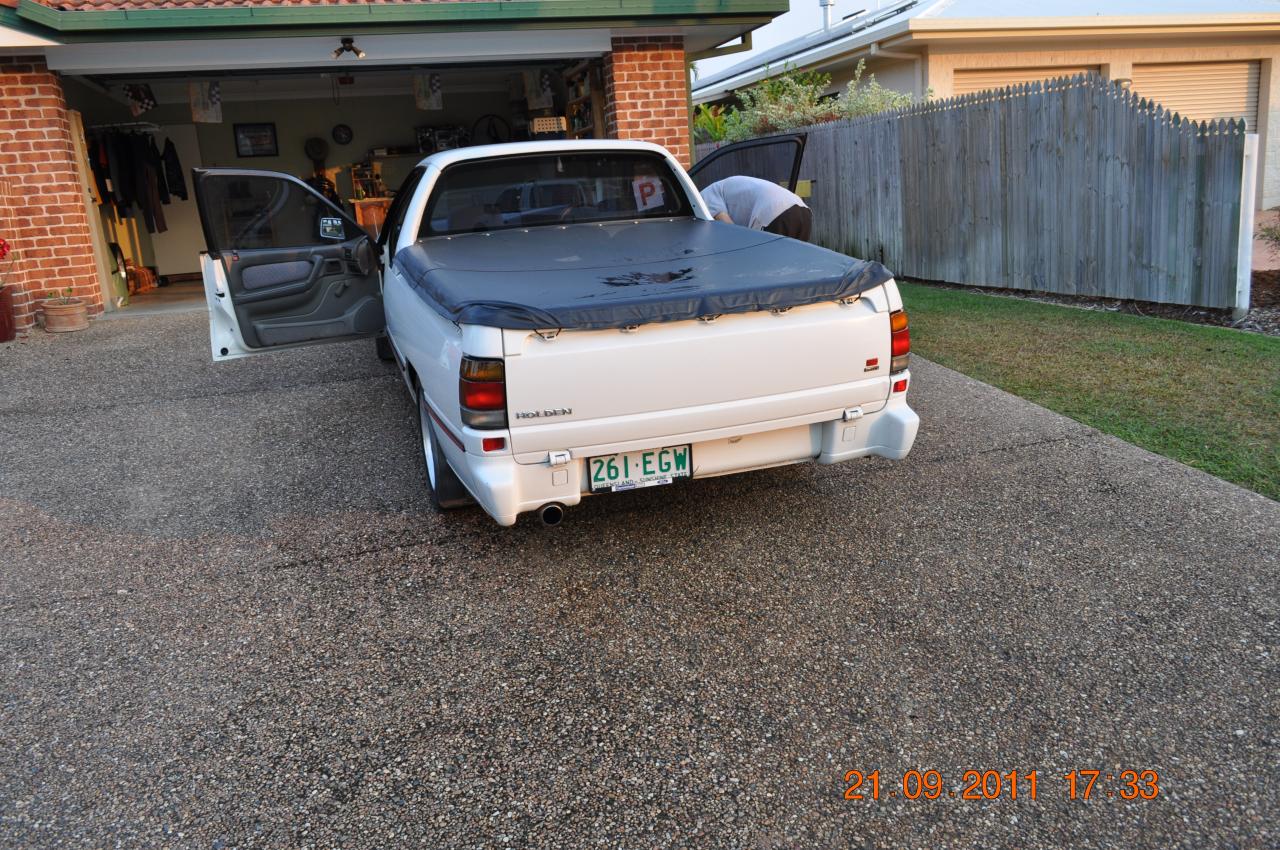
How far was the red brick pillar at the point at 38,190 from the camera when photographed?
32.2ft

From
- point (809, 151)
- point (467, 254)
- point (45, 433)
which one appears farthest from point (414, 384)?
point (809, 151)

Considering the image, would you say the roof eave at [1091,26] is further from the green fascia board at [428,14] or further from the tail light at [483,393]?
the tail light at [483,393]

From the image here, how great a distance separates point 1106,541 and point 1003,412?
74.8 inches

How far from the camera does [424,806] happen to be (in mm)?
2691

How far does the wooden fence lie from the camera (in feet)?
25.7

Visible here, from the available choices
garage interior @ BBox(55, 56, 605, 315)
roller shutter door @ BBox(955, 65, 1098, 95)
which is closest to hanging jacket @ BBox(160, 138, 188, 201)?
garage interior @ BBox(55, 56, 605, 315)

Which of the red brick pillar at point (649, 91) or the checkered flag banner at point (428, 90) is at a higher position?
the checkered flag banner at point (428, 90)

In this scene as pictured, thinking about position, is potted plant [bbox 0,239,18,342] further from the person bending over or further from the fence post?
the fence post

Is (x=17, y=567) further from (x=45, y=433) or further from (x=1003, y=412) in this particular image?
(x=1003, y=412)

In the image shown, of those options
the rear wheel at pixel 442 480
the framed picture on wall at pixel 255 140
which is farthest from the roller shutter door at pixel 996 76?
the rear wheel at pixel 442 480

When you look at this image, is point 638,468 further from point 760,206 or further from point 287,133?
point 287,133

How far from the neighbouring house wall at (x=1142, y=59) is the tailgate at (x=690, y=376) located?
12.8 m

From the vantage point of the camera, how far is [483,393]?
353 centimetres

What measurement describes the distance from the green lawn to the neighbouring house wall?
762cm
